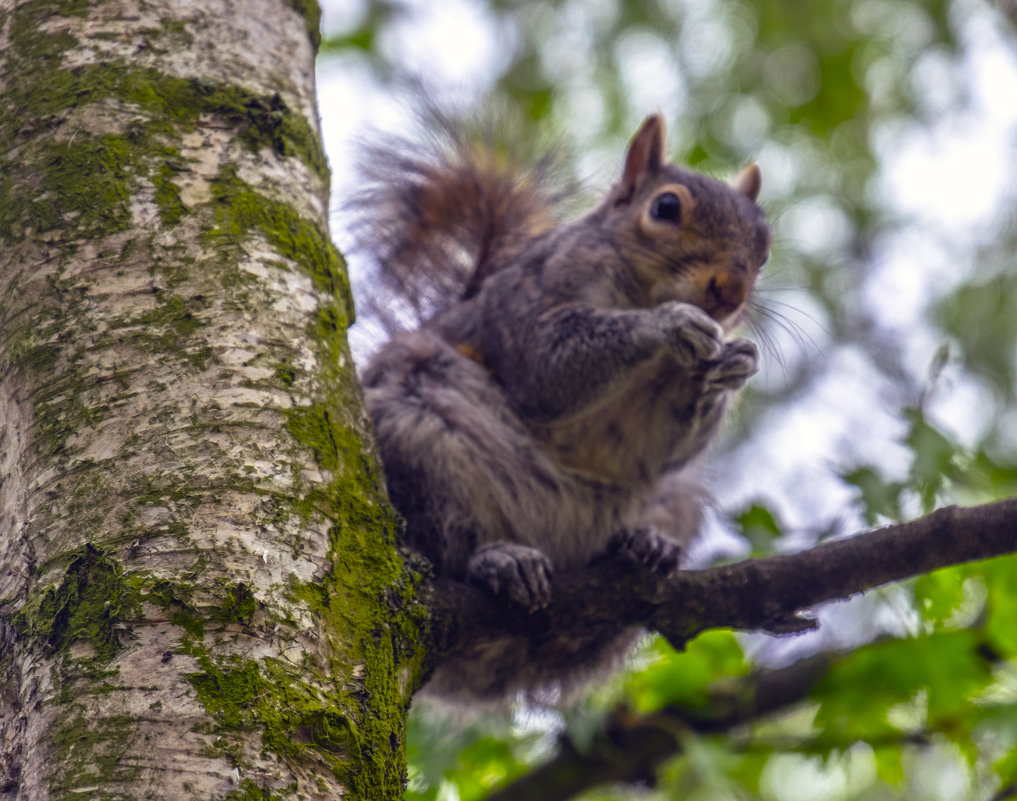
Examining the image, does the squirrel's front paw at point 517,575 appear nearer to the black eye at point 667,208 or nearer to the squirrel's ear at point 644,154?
the black eye at point 667,208

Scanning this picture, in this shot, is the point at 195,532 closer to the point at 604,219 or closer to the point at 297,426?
the point at 297,426

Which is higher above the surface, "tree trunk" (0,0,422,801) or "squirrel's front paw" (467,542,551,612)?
"tree trunk" (0,0,422,801)

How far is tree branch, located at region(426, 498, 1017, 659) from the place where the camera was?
1896 millimetres

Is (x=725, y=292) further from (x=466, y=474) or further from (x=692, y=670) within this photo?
(x=692, y=670)

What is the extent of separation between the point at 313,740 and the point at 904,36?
5.34 metres

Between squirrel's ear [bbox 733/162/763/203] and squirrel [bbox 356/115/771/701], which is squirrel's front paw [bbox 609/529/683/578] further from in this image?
squirrel's ear [bbox 733/162/763/203]

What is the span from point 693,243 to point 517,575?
117cm

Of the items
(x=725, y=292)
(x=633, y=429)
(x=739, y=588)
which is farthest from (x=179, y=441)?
(x=725, y=292)

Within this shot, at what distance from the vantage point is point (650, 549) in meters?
2.30

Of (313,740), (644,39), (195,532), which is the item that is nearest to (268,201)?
(195,532)

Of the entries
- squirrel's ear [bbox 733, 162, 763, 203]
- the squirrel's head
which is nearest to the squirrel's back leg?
the squirrel's head

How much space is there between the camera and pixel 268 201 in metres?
1.69

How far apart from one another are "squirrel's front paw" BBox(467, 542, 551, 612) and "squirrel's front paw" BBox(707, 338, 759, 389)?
666mm

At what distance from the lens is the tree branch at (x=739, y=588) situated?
190cm
